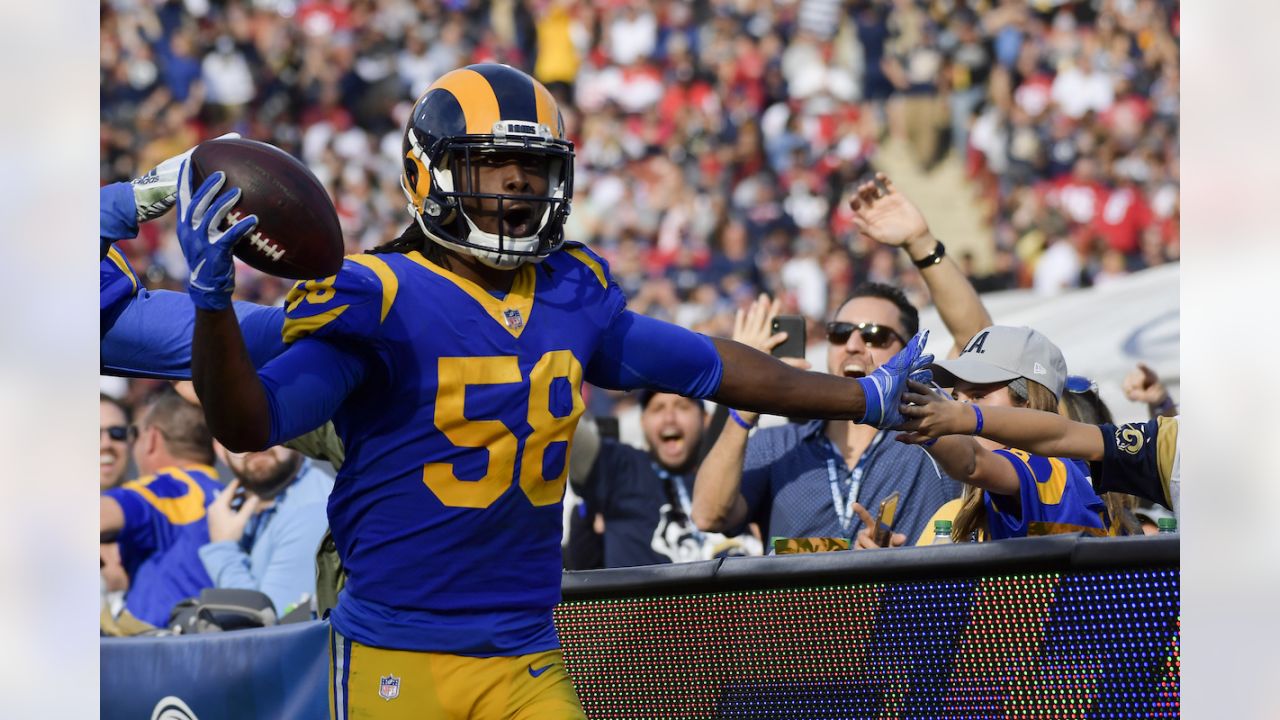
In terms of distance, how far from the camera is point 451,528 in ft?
9.39

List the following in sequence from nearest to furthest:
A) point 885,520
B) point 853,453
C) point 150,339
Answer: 1. point 150,339
2. point 885,520
3. point 853,453

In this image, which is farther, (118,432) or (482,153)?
(118,432)

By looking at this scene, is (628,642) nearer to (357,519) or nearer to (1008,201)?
(357,519)

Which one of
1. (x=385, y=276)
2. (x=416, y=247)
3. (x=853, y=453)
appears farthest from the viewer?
(x=853, y=453)

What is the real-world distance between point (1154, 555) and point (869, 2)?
13.7m

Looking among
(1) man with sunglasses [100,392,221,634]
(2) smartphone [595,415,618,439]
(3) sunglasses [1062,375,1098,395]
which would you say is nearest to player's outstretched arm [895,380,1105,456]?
(3) sunglasses [1062,375,1098,395]

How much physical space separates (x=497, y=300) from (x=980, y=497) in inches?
58.3

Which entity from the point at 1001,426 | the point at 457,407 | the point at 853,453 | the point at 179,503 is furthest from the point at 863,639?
the point at 179,503

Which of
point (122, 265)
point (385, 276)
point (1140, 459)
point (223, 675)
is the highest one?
point (122, 265)

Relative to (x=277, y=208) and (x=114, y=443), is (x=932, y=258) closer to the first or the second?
(x=277, y=208)

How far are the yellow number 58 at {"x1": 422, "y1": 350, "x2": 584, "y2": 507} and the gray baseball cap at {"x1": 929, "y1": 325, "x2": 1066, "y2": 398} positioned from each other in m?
1.33

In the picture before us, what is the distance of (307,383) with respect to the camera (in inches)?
104

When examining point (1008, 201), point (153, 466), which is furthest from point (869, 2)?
point (153, 466)

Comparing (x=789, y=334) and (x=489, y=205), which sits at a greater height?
(x=489, y=205)
